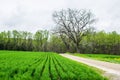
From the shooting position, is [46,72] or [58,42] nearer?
[46,72]

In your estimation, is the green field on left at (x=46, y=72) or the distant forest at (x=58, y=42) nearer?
the green field on left at (x=46, y=72)

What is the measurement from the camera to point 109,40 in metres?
90.1

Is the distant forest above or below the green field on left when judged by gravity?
above

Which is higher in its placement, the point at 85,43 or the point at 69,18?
the point at 69,18

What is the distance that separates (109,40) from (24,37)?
46.6 meters

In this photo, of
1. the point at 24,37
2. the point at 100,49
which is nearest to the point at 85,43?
the point at 100,49

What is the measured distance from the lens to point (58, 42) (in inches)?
3949

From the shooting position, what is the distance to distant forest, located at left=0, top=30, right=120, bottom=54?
9031 centimetres

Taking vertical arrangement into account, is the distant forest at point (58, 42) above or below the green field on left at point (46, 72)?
above

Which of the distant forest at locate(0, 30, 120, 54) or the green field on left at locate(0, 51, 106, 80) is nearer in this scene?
the green field on left at locate(0, 51, 106, 80)

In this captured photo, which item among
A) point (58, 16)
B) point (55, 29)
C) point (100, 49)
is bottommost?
point (100, 49)

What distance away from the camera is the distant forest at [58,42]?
296 feet

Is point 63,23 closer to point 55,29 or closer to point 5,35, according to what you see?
point 55,29

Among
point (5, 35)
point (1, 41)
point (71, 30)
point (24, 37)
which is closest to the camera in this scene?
point (71, 30)
